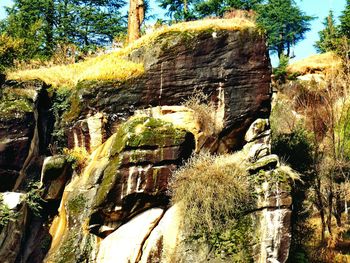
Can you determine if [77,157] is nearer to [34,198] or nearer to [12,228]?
[34,198]

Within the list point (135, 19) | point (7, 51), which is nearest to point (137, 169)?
point (7, 51)

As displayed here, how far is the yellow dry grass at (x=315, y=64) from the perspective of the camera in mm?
25406

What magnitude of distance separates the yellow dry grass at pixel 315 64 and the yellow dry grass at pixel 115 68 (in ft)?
45.8

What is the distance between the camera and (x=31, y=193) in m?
10.9

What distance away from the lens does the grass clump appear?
9594 mm

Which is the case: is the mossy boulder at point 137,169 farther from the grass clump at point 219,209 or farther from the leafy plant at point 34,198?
the leafy plant at point 34,198

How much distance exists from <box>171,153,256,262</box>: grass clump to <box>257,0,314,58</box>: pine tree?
33.0m

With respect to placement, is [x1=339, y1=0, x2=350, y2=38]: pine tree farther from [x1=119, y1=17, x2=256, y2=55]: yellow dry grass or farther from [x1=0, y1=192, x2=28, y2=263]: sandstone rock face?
[x1=0, y1=192, x2=28, y2=263]: sandstone rock face

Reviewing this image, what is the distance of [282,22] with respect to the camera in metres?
41.8

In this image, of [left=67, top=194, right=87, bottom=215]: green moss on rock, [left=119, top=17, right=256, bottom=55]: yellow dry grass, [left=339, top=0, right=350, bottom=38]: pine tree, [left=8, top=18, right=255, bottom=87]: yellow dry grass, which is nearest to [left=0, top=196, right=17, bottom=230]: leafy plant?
[left=67, top=194, right=87, bottom=215]: green moss on rock

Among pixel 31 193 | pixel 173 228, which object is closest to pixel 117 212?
pixel 173 228

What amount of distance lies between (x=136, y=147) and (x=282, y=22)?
34535 mm

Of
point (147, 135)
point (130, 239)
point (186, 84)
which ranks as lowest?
point (130, 239)

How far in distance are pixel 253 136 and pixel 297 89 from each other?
46.4 feet
